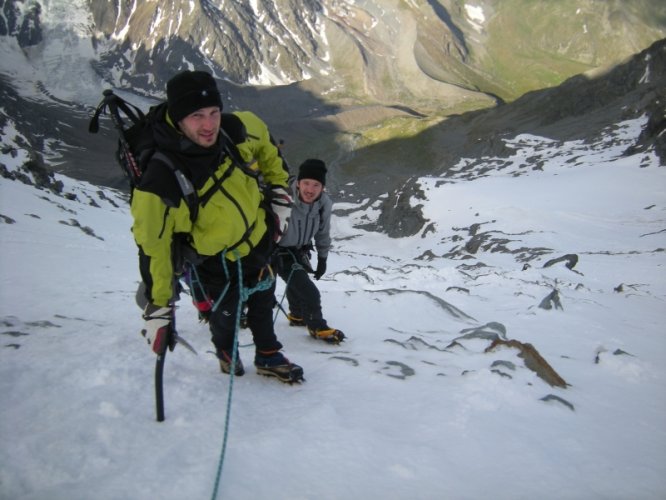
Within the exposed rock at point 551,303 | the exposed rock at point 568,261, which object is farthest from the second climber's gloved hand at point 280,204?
the exposed rock at point 568,261

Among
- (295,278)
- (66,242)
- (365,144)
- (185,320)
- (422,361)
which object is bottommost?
(66,242)

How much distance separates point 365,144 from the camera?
113188mm

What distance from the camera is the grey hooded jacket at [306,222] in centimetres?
527

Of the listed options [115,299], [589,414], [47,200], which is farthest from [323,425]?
[47,200]

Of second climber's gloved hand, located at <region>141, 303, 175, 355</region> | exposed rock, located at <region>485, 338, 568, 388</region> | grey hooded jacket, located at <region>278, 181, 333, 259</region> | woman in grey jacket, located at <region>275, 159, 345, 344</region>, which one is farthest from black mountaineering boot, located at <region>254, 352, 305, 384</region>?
exposed rock, located at <region>485, 338, 568, 388</region>

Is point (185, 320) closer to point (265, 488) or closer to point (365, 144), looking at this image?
point (265, 488)

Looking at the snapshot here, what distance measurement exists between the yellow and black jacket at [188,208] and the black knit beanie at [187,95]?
0.38ft

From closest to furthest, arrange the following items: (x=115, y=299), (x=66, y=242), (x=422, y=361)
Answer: (x=422, y=361) → (x=115, y=299) → (x=66, y=242)

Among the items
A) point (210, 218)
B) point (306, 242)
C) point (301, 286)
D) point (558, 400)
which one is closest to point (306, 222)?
point (306, 242)

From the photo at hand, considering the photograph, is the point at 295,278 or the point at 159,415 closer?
the point at 159,415

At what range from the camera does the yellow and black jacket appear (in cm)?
290

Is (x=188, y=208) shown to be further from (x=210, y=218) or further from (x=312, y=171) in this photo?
(x=312, y=171)

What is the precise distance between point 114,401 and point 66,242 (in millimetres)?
9503

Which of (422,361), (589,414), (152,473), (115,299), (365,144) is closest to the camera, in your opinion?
(152,473)
